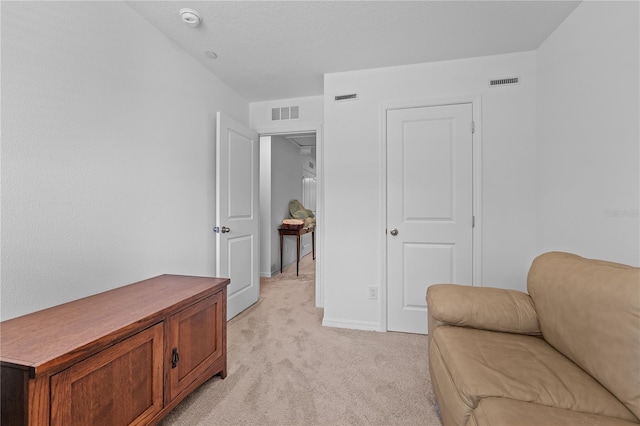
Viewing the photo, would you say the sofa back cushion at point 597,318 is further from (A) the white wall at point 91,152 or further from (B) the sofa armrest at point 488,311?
(A) the white wall at point 91,152

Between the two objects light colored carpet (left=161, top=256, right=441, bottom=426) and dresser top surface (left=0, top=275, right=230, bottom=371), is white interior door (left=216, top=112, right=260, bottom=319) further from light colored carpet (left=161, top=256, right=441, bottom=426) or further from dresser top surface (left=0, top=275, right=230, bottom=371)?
dresser top surface (left=0, top=275, right=230, bottom=371)

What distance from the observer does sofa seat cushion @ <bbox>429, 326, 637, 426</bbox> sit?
94 cm

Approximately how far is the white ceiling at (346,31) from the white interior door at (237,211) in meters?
0.66

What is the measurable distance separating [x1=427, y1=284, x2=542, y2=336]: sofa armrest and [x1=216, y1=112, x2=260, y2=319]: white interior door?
1.86m

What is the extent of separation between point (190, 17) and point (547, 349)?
272 centimetres

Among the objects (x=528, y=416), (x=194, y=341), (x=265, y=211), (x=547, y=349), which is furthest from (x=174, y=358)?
(x=265, y=211)

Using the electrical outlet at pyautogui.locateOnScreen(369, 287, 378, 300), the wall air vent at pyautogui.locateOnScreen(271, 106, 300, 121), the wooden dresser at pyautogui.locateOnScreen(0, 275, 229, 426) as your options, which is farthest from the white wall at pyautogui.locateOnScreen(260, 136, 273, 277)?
the wooden dresser at pyautogui.locateOnScreen(0, 275, 229, 426)

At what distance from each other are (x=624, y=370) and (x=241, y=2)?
8.09ft

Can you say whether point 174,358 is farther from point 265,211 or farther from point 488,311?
point 265,211

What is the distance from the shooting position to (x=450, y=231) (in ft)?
8.05

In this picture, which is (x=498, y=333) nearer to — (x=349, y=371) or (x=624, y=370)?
(x=624, y=370)

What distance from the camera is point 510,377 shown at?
1.04 metres

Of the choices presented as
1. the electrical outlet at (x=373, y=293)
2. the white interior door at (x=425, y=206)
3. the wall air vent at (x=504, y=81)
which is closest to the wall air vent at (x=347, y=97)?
the white interior door at (x=425, y=206)

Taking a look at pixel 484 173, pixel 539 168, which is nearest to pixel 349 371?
pixel 484 173
